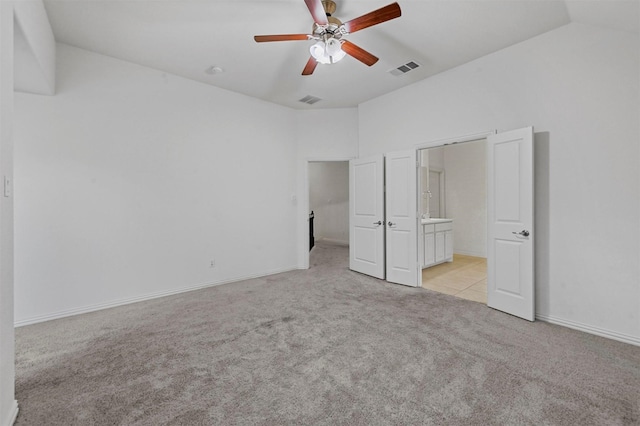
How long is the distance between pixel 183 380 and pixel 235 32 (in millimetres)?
3250

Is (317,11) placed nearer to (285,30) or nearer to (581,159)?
(285,30)

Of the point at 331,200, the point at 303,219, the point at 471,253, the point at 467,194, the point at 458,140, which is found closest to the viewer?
the point at 458,140

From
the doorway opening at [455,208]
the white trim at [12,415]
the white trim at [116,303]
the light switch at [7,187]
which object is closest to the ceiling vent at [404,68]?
the doorway opening at [455,208]

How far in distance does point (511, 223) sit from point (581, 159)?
87 centimetres

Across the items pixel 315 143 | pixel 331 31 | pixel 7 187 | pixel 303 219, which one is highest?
pixel 331 31

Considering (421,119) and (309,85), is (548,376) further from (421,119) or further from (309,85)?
(309,85)

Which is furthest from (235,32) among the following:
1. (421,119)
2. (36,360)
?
(36,360)

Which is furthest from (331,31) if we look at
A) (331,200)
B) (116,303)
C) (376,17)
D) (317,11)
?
(331,200)

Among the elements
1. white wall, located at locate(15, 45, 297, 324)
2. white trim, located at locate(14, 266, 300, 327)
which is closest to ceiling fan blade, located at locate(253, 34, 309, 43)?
white wall, located at locate(15, 45, 297, 324)

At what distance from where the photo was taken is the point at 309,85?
4199 millimetres

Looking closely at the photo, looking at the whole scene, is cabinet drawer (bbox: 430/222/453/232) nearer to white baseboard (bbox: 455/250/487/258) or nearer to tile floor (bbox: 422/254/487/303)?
tile floor (bbox: 422/254/487/303)

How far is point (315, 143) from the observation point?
531cm

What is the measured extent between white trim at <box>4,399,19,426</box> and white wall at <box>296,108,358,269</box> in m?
3.94

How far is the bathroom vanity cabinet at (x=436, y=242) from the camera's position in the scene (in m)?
5.19
